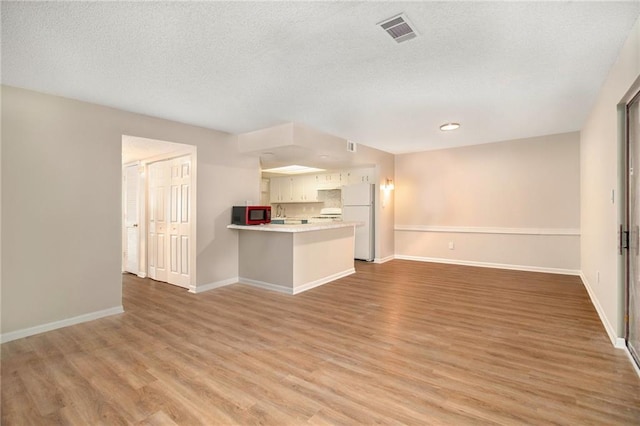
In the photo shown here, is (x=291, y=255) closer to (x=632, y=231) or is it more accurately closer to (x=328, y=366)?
(x=328, y=366)

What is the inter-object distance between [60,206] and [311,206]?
6.60 metres

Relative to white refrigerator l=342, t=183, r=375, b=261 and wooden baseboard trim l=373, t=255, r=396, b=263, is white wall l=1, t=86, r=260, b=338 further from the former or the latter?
wooden baseboard trim l=373, t=255, r=396, b=263

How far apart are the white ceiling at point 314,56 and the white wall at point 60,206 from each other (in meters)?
0.27

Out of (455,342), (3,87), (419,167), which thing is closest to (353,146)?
(419,167)

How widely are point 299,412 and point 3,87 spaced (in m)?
3.98

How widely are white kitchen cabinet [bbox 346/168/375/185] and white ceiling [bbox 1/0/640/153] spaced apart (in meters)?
3.08

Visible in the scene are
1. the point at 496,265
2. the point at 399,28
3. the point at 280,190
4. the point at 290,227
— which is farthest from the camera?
the point at 280,190

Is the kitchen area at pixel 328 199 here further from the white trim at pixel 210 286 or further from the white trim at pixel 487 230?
the white trim at pixel 210 286

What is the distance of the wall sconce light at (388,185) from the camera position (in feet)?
23.6

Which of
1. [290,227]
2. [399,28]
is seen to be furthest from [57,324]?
[399,28]

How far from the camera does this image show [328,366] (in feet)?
7.98

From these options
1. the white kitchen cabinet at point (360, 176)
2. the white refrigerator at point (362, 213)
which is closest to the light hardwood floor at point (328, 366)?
the white refrigerator at point (362, 213)

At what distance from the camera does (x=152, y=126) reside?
13.6ft

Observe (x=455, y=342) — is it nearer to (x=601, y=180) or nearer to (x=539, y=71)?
Answer: (x=601, y=180)
